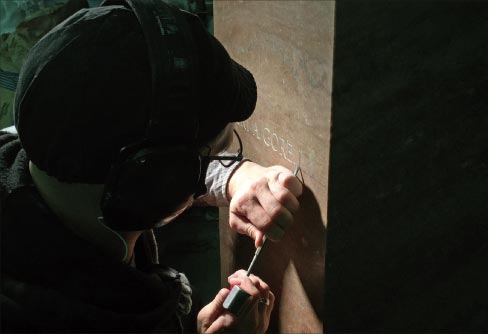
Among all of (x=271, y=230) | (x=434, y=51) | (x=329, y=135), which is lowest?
(x=271, y=230)

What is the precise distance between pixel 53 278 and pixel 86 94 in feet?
1.14

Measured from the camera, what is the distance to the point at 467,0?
89 centimetres

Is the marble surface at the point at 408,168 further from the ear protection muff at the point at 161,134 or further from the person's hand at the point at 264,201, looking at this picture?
the ear protection muff at the point at 161,134

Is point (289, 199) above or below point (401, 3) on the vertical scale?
below

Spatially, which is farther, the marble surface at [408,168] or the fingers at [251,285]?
the fingers at [251,285]

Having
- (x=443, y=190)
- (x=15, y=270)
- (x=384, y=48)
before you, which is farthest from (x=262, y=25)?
(x=15, y=270)

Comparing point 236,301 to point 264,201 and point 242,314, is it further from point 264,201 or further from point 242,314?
point 264,201

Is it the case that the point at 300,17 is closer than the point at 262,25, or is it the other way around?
the point at 300,17

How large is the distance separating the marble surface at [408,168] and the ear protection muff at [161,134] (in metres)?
0.26

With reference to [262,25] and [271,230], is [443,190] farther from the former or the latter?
[262,25]

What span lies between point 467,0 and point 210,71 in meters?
0.48

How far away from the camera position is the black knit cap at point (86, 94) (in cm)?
71

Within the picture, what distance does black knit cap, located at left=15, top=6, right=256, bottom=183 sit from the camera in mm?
715

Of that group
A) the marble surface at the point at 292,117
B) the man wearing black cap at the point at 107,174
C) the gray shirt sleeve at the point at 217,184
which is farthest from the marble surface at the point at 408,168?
the gray shirt sleeve at the point at 217,184
